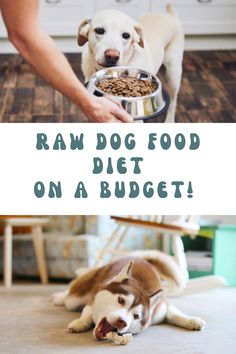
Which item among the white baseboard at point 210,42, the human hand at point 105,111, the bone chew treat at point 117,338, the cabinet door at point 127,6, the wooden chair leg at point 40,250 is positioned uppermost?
the cabinet door at point 127,6

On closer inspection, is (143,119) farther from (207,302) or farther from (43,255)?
(43,255)

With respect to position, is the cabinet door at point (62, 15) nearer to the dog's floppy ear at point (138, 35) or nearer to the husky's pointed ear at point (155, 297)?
the dog's floppy ear at point (138, 35)

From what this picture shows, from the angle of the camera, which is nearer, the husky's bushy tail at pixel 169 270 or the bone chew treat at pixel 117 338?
the bone chew treat at pixel 117 338

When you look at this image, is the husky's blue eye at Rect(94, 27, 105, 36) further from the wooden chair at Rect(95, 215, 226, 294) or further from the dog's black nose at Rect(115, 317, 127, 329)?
the wooden chair at Rect(95, 215, 226, 294)

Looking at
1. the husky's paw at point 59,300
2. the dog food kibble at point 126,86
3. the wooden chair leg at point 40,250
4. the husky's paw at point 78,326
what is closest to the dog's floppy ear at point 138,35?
the dog food kibble at point 126,86

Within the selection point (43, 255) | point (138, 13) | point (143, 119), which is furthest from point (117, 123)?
point (43, 255)

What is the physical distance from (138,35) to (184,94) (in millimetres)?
226

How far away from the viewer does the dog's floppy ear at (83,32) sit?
183 centimetres

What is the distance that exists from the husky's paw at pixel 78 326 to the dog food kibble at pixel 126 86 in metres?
0.66

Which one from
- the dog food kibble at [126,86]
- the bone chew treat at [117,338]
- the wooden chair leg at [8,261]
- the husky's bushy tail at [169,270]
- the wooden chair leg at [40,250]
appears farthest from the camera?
the wooden chair leg at [40,250]

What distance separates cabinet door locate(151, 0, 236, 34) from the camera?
1911 mm

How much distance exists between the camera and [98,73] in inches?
70.9

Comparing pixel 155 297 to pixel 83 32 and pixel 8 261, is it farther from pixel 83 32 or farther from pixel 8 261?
pixel 8 261

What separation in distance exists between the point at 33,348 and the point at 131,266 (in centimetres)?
44
